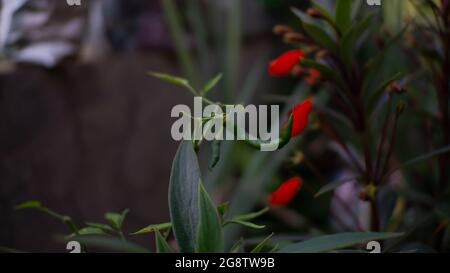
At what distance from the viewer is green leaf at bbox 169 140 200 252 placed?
1.69 ft

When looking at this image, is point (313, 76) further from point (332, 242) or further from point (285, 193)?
point (332, 242)

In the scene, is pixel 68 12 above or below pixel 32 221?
above

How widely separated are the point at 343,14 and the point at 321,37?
3cm

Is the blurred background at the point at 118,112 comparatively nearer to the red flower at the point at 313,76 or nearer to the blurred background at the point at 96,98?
the blurred background at the point at 96,98

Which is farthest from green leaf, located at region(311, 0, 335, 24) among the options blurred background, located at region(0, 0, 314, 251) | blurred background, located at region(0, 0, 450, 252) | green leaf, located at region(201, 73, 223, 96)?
blurred background, located at region(0, 0, 314, 251)

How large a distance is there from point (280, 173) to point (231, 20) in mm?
478

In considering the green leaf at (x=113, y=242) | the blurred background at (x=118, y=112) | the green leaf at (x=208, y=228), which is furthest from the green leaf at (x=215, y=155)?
the blurred background at (x=118, y=112)

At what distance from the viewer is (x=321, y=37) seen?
0.64m

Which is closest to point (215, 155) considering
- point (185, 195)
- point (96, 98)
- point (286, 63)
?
point (185, 195)

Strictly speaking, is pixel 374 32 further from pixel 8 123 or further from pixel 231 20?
pixel 231 20

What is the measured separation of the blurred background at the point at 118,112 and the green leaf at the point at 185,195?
0.60 m

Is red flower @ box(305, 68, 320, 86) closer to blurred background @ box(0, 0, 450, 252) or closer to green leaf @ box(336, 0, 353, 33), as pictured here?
green leaf @ box(336, 0, 353, 33)
